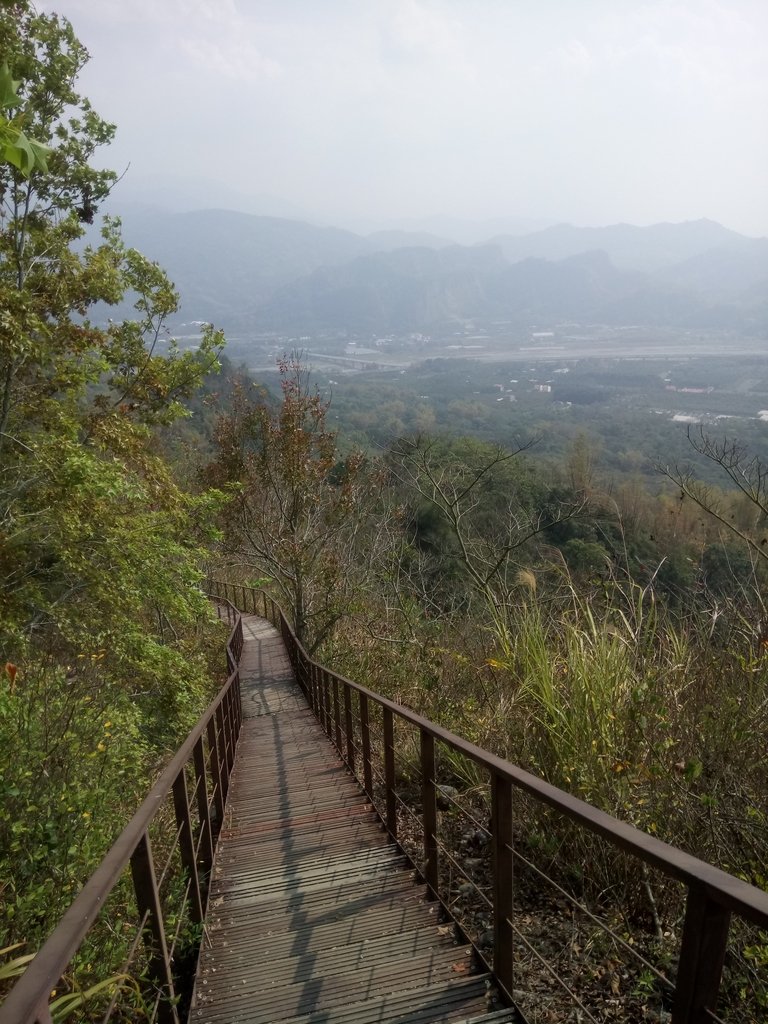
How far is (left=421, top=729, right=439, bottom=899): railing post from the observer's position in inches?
113

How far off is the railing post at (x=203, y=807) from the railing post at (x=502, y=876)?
5.44ft

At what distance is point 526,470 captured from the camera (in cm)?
2722

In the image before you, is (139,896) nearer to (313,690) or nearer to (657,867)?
(657,867)

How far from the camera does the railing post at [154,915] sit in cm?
193

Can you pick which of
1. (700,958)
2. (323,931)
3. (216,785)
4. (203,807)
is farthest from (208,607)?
(700,958)

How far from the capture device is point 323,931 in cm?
262

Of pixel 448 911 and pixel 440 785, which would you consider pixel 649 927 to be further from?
pixel 440 785

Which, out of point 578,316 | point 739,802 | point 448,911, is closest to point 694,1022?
point 448,911

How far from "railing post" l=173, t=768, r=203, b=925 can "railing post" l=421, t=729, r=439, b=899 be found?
1010 millimetres

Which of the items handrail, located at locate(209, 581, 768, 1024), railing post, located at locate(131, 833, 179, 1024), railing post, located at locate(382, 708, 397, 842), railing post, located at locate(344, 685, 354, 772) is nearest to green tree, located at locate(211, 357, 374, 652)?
railing post, located at locate(344, 685, 354, 772)

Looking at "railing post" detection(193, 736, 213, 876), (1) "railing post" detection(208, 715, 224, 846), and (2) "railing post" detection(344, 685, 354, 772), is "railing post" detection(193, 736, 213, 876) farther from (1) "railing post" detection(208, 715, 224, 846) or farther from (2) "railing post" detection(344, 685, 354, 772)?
(2) "railing post" detection(344, 685, 354, 772)

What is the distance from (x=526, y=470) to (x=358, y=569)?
15.6 m

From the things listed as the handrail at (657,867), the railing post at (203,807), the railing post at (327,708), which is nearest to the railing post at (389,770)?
the handrail at (657,867)

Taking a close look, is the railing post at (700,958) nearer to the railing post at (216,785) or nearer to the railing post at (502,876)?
the railing post at (502,876)
